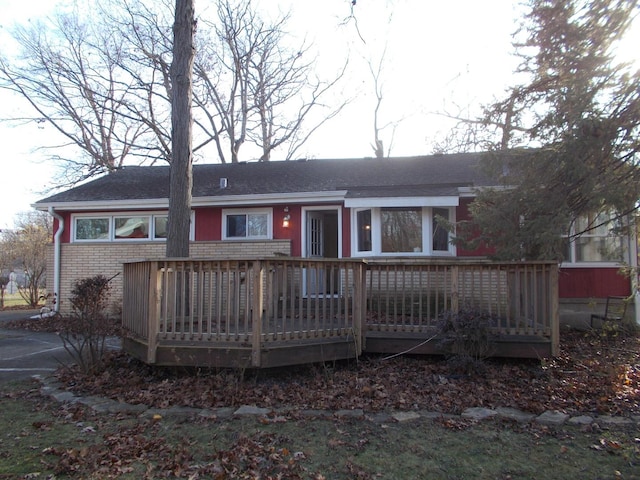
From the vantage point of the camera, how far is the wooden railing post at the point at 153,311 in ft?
17.9

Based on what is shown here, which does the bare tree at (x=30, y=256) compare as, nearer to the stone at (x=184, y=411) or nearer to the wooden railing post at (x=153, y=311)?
the wooden railing post at (x=153, y=311)

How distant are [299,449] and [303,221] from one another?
7714 millimetres

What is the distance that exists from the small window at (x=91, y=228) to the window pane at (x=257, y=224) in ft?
12.6

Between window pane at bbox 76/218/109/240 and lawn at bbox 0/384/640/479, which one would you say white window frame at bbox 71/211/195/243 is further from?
lawn at bbox 0/384/640/479

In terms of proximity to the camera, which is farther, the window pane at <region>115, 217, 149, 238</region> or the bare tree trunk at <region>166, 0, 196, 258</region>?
the window pane at <region>115, 217, 149, 238</region>

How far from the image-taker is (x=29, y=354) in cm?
752

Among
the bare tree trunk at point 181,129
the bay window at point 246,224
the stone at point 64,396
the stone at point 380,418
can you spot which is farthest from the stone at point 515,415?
the bay window at point 246,224

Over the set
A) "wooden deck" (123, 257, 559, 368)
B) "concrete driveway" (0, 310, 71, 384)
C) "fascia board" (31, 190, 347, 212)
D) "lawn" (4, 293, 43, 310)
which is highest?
"fascia board" (31, 190, 347, 212)

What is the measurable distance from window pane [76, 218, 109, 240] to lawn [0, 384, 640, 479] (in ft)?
26.4

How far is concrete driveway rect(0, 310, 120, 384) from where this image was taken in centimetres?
631

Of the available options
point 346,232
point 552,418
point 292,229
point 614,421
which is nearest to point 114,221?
point 292,229

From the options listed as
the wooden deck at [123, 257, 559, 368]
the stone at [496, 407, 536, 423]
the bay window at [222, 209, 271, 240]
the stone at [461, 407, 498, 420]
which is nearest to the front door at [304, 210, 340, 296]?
the bay window at [222, 209, 271, 240]

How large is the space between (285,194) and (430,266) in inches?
202

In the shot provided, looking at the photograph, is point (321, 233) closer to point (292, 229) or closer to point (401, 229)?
point (292, 229)
